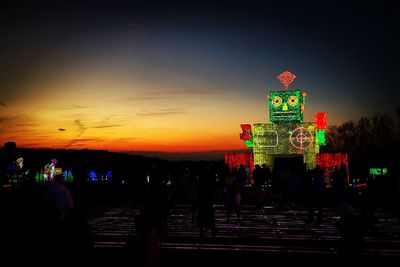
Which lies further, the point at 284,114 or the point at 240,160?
the point at 240,160

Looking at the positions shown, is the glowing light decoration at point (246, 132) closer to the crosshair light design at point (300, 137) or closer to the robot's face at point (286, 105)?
the robot's face at point (286, 105)

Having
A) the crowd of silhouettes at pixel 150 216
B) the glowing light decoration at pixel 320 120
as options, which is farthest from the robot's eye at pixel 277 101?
the crowd of silhouettes at pixel 150 216

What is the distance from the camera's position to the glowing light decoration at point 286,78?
40812mm

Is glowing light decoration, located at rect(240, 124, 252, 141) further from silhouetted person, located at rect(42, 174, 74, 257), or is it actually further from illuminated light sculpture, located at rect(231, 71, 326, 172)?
silhouetted person, located at rect(42, 174, 74, 257)

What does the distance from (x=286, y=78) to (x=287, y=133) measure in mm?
4986

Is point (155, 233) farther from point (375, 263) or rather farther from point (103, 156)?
point (103, 156)

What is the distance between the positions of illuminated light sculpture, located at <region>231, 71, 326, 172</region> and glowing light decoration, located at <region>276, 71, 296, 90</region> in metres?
1.74

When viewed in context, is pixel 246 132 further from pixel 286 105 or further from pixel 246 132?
pixel 286 105

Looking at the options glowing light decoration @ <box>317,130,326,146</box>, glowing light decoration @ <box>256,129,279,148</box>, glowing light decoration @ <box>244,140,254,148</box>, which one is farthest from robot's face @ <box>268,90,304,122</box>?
glowing light decoration @ <box>244,140,254,148</box>

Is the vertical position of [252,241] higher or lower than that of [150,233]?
lower

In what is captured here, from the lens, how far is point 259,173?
90.1ft

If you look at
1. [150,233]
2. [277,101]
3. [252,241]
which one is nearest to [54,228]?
[150,233]

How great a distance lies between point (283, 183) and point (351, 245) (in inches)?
768

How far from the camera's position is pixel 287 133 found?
38.8m
